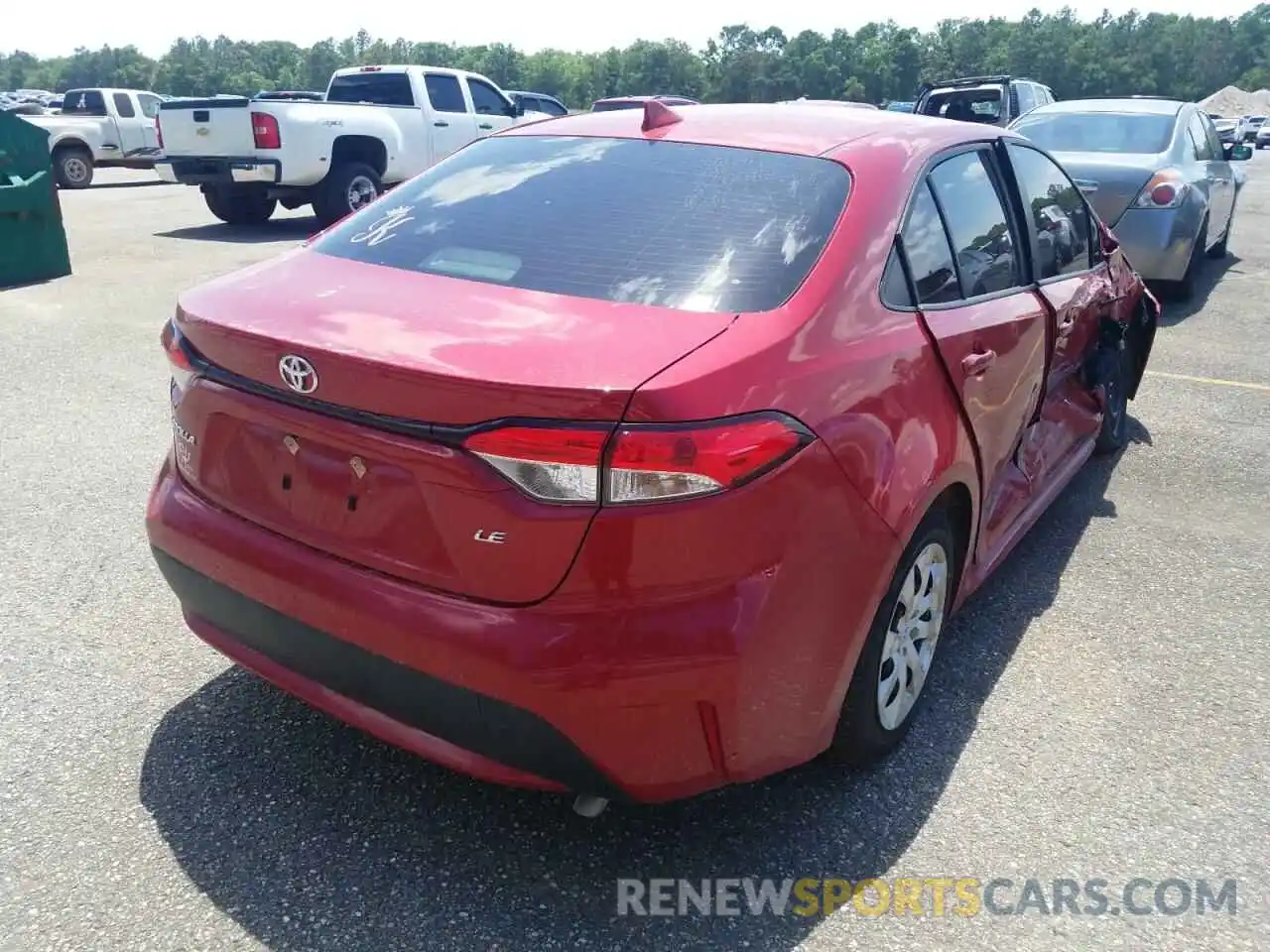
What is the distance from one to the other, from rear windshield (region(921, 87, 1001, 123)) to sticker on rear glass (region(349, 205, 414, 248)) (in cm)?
1334

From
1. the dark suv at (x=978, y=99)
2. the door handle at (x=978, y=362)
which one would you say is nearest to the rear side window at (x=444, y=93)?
the dark suv at (x=978, y=99)

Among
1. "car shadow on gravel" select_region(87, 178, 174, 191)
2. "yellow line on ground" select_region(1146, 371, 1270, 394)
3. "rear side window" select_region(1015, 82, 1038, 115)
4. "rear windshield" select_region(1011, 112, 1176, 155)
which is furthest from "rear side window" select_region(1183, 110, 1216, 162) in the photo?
"car shadow on gravel" select_region(87, 178, 174, 191)

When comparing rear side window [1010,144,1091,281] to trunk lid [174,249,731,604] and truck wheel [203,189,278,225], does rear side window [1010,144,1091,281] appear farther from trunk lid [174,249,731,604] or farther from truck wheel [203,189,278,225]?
truck wheel [203,189,278,225]

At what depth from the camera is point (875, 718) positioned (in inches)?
107

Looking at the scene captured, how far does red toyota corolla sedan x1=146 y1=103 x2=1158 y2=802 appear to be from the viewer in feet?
6.73

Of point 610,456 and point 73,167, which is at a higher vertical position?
point 610,456

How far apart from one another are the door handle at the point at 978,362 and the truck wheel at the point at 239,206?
12.2 meters

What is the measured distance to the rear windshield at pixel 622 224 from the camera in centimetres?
246

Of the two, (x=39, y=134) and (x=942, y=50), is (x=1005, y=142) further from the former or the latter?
(x=942, y=50)

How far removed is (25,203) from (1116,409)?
8.88m

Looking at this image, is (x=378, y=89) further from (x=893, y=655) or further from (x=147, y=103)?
(x=893, y=655)

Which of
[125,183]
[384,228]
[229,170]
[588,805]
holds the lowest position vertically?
[125,183]

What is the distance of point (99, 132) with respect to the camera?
20125mm

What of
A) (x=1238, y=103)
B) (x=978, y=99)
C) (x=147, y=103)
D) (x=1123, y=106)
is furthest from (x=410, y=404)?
(x=1238, y=103)
